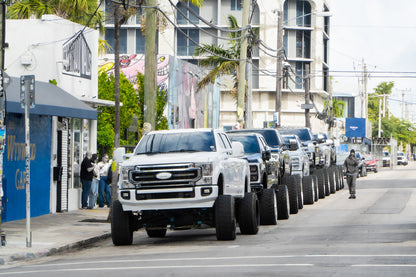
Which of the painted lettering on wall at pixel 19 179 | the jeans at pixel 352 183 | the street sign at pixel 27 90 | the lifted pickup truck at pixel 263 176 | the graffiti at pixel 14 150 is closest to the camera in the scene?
the street sign at pixel 27 90

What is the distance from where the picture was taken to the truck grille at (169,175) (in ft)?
52.3

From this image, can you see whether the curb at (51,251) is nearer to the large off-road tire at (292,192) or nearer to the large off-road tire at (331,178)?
the large off-road tire at (292,192)

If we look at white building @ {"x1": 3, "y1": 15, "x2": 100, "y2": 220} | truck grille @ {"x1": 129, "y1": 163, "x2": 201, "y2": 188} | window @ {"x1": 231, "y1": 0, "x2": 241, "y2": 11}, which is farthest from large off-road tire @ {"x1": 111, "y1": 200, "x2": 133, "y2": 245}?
window @ {"x1": 231, "y1": 0, "x2": 241, "y2": 11}

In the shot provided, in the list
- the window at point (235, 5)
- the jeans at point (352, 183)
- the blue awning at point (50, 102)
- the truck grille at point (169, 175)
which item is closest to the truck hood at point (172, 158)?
the truck grille at point (169, 175)

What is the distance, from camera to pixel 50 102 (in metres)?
22.1

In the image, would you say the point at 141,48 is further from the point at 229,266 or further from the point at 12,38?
the point at 229,266

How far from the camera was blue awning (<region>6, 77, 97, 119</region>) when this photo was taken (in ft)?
65.0

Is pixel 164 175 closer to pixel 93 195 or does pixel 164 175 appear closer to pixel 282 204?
pixel 282 204

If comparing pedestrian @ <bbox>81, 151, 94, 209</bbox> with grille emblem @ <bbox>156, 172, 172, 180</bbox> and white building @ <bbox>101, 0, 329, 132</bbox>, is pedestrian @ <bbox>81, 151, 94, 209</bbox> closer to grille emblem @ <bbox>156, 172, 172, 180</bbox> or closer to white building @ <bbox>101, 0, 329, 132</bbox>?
grille emblem @ <bbox>156, 172, 172, 180</bbox>

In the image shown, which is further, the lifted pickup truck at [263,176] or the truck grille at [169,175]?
the lifted pickup truck at [263,176]

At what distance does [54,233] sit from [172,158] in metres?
4.51

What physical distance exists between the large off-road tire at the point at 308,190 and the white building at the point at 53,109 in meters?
7.47

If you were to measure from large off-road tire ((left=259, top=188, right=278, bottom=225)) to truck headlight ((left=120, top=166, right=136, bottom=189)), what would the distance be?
5.45 meters

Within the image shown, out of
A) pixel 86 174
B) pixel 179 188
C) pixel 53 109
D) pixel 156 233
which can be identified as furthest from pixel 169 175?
pixel 86 174
